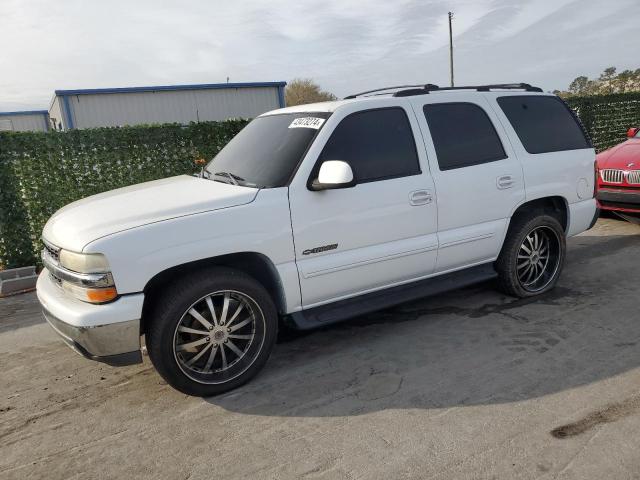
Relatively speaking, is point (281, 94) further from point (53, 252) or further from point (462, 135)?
point (53, 252)

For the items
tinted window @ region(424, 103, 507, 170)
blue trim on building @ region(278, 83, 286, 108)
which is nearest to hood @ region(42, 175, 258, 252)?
tinted window @ region(424, 103, 507, 170)

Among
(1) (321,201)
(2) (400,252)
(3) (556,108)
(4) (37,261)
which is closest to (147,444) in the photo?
(1) (321,201)

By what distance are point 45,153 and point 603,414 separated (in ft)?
24.5

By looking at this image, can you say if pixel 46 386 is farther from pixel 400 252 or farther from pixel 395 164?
pixel 395 164

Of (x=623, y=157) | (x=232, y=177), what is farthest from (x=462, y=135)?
(x=623, y=157)

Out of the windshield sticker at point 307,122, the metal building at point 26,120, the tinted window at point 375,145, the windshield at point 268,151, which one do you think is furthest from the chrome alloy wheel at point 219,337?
the metal building at point 26,120

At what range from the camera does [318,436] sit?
2875mm

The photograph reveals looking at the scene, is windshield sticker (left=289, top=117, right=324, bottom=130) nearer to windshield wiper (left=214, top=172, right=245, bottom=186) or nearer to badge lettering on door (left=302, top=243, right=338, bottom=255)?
windshield wiper (left=214, top=172, right=245, bottom=186)

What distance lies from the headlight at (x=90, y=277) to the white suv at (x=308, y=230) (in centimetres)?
1

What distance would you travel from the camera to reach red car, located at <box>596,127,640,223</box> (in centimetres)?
678

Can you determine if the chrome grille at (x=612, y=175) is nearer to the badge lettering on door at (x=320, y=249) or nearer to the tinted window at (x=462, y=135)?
the tinted window at (x=462, y=135)

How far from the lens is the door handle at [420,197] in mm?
3881

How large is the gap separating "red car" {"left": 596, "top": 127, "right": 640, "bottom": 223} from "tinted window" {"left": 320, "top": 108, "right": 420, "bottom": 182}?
426 centimetres

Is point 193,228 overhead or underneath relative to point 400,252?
overhead
